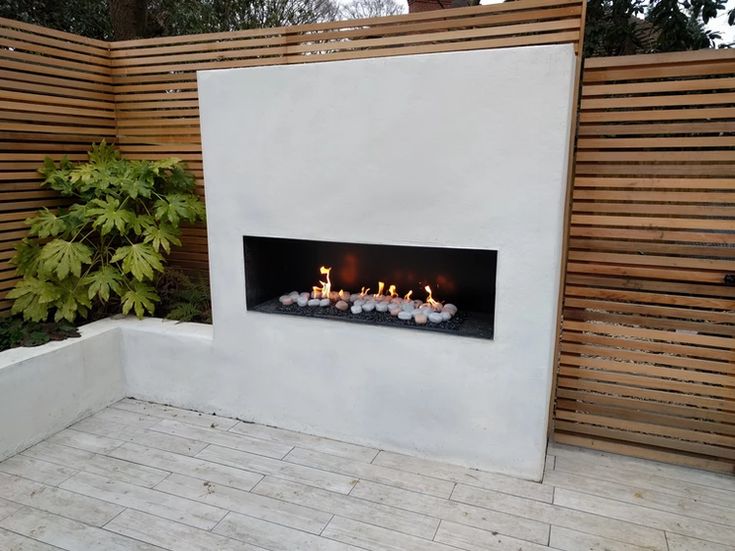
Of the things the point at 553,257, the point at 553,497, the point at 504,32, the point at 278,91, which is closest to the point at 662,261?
the point at 553,257

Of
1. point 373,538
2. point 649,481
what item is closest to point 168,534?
point 373,538

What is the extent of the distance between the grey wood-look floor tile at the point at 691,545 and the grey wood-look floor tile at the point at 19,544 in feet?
8.93

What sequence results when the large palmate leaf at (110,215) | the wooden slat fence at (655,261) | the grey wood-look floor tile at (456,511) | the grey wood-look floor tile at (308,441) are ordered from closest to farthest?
the grey wood-look floor tile at (456,511) → the wooden slat fence at (655,261) → the grey wood-look floor tile at (308,441) → the large palmate leaf at (110,215)

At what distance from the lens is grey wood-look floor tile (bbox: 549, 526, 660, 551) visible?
217cm

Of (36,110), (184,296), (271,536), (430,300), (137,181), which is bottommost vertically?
(271,536)

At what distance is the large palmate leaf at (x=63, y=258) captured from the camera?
3.33 metres

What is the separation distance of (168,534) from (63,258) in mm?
2043

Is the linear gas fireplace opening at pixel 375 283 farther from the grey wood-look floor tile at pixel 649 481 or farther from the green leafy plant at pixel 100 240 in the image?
the grey wood-look floor tile at pixel 649 481

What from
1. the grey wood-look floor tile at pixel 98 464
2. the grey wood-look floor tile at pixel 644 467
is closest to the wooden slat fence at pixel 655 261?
the grey wood-look floor tile at pixel 644 467

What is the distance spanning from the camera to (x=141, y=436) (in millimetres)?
3115

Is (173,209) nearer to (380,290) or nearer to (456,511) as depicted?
(380,290)

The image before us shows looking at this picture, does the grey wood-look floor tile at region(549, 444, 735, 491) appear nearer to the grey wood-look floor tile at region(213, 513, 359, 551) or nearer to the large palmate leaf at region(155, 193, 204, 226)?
the grey wood-look floor tile at region(213, 513, 359, 551)

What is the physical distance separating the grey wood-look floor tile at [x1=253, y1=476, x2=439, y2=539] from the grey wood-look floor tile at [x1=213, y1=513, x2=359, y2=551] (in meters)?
0.19

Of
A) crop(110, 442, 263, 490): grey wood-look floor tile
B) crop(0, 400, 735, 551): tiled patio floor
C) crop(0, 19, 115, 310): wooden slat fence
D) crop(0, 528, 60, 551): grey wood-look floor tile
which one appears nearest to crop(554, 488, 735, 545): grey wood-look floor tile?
crop(0, 400, 735, 551): tiled patio floor
